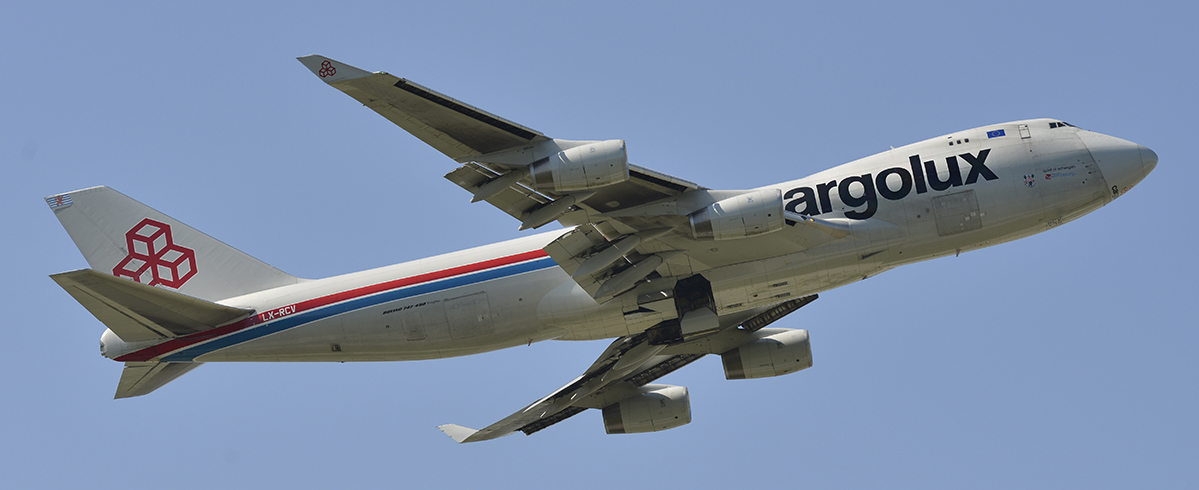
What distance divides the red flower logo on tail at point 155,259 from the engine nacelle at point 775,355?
64.2 ft

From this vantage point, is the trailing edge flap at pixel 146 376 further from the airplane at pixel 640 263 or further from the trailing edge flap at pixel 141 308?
the trailing edge flap at pixel 141 308

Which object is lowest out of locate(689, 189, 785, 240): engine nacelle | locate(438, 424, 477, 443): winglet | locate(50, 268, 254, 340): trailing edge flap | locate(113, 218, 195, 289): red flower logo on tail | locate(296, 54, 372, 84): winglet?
locate(438, 424, 477, 443): winglet

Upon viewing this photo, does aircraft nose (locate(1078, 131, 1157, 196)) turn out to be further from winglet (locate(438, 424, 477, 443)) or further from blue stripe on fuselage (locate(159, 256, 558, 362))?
winglet (locate(438, 424, 477, 443))

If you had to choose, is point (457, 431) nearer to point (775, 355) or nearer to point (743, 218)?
point (775, 355)

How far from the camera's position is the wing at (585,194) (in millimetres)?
25734

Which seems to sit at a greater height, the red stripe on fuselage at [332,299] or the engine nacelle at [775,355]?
the red stripe on fuselage at [332,299]

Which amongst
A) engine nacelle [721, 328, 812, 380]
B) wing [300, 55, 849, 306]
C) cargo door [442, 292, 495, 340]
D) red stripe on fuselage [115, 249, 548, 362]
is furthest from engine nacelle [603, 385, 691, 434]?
red stripe on fuselage [115, 249, 548, 362]

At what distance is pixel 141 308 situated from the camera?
32156 mm

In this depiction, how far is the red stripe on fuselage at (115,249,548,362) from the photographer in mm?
33750

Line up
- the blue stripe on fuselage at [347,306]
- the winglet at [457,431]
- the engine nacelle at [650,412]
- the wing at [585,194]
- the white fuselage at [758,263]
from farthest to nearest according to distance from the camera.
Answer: the engine nacelle at [650,412]
the winglet at [457,431]
the blue stripe on fuselage at [347,306]
the white fuselage at [758,263]
the wing at [585,194]

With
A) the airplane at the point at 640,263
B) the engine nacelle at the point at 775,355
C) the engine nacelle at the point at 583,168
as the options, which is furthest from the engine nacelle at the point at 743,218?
the engine nacelle at the point at 775,355

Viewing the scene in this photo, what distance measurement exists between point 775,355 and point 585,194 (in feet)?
42.0

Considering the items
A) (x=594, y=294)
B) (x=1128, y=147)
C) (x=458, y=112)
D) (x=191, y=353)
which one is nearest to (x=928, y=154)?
(x=1128, y=147)

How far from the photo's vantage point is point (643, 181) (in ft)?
95.7
